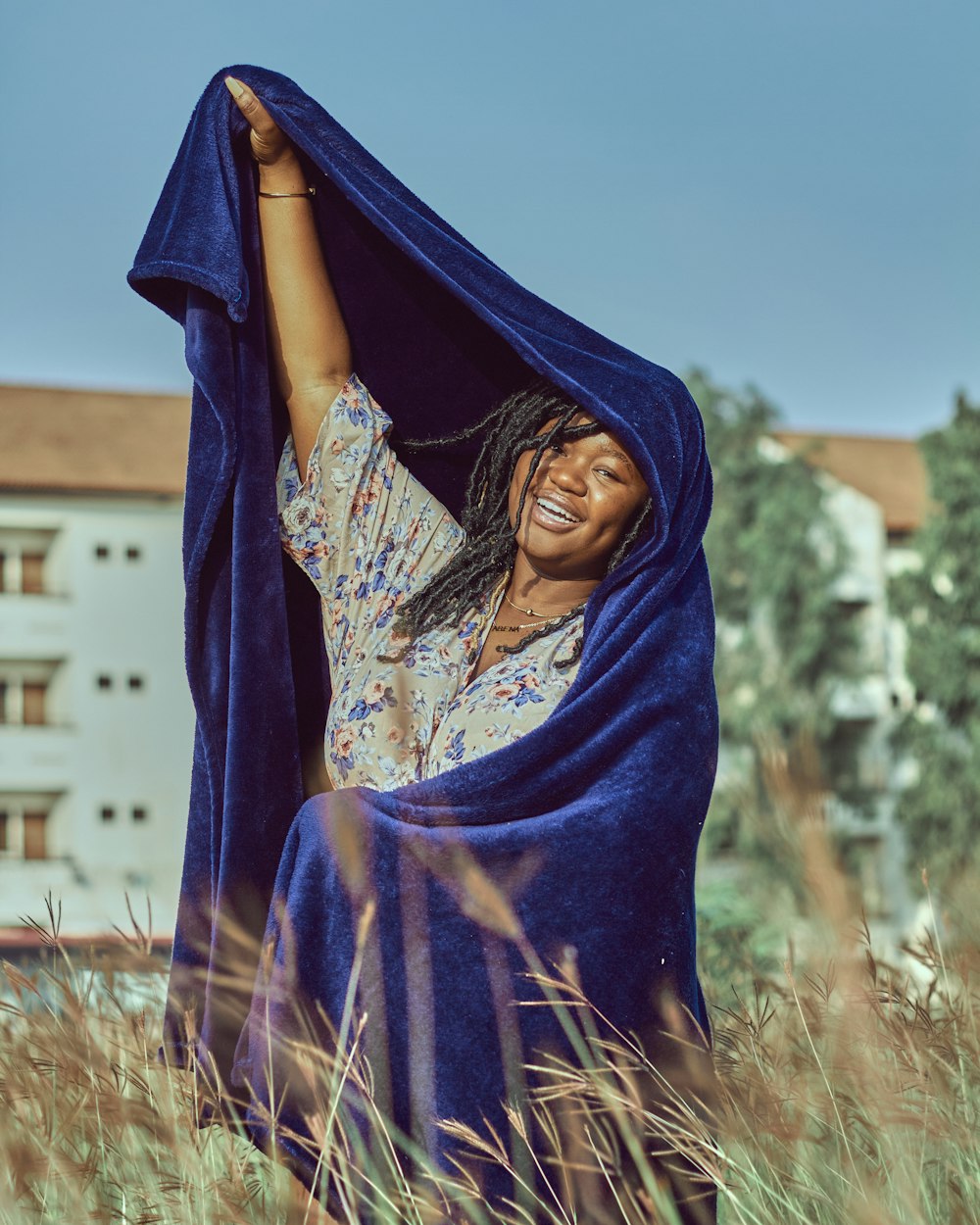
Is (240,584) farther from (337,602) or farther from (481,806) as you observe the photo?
(481,806)

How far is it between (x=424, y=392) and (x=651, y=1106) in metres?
1.36

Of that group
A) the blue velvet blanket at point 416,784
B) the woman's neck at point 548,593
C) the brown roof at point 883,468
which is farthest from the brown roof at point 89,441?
the woman's neck at point 548,593

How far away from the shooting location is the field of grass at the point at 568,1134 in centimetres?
208

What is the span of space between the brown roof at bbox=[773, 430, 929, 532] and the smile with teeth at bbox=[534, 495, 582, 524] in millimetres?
31383

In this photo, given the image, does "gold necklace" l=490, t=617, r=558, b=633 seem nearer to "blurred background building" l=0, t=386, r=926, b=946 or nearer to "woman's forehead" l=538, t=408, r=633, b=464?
"woman's forehead" l=538, t=408, r=633, b=464

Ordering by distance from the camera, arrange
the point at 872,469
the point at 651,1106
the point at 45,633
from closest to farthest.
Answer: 1. the point at 651,1106
2. the point at 45,633
3. the point at 872,469

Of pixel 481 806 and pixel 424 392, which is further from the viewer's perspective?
pixel 424 392

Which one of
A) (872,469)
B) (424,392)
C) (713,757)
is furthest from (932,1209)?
(872,469)

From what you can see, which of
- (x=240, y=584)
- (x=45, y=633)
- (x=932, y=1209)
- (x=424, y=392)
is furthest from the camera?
(x=45, y=633)

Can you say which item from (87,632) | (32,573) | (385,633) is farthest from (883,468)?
(385,633)

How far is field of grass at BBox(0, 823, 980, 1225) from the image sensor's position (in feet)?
6.82

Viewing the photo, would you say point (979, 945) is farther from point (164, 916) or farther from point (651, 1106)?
point (164, 916)

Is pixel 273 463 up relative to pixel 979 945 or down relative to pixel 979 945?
up

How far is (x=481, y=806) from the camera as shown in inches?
97.1
